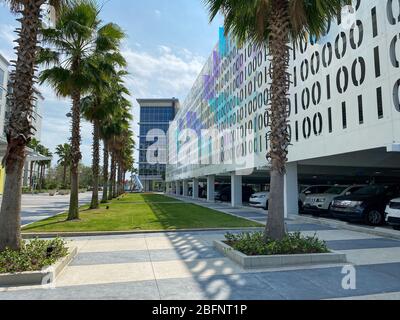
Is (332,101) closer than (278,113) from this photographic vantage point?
No

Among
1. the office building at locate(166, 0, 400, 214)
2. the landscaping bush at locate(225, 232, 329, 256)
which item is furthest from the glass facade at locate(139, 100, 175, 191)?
the landscaping bush at locate(225, 232, 329, 256)

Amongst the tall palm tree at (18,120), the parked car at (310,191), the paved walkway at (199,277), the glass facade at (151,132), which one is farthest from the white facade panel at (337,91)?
the glass facade at (151,132)

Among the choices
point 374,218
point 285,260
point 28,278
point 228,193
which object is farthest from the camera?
point 228,193

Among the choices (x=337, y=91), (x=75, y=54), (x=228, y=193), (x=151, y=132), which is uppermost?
(x=151, y=132)

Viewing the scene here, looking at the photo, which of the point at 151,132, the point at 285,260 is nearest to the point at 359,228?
the point at 285,260

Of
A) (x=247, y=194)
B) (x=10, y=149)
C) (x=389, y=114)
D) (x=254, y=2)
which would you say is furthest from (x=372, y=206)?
(x=247, y=194)

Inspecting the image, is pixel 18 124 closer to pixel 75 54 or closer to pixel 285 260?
pixel 285 260

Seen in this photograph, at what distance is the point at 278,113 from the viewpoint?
8203 millimetres

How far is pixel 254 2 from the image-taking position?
776cm

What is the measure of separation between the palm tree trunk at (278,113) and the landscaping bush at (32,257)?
4.81m

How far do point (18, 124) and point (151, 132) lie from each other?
99837 millimetres

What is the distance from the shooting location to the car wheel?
12.8m

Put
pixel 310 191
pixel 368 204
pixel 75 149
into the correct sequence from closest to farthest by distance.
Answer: pixel 368 204
pixel 75 149
pixel 310 191
